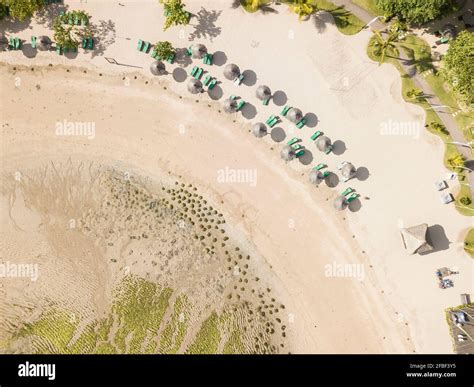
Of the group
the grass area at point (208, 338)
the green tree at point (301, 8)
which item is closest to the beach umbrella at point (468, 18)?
the green tree at point (301, 8)

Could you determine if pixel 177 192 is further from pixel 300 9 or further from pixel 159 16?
pixel 300 9

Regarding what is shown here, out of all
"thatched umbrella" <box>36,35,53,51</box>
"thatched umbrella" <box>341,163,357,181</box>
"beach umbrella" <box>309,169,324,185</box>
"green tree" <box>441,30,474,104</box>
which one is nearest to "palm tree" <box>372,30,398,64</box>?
"green tree" <box>441,30,474,104</box>

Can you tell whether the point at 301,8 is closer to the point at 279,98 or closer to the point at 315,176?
the point at 279,98

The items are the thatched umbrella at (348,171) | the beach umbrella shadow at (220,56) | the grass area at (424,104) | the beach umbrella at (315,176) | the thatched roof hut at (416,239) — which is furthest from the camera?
the beach umbrella shadow at (220,56)

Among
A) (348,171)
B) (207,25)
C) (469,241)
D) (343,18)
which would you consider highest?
(343,18)

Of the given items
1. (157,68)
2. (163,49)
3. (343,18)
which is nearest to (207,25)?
(163,49)

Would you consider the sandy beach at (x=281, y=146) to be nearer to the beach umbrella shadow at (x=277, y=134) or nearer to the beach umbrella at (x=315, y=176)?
the beach umbrella shadow at (x=277, y=134)

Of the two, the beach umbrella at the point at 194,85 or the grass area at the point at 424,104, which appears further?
the beach umbrella at the point at 194,85
